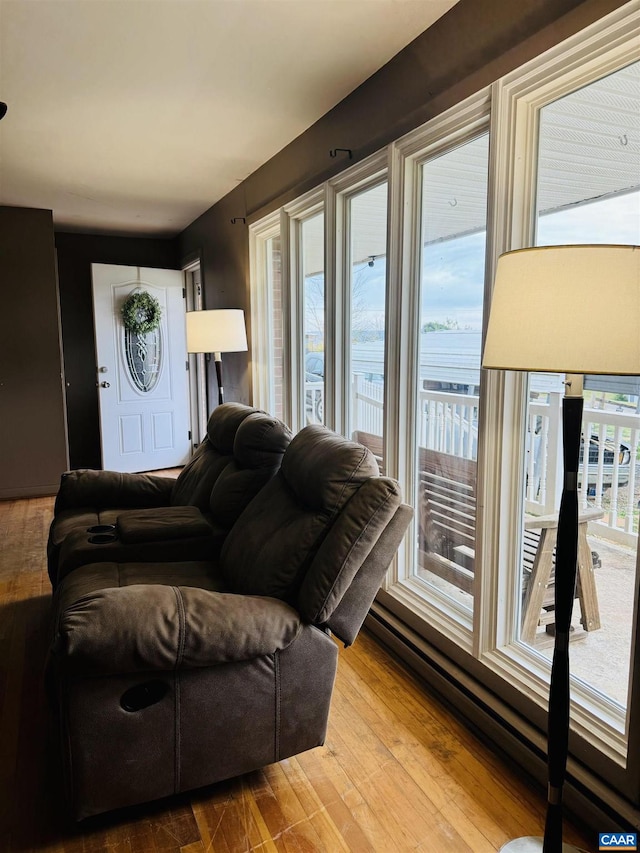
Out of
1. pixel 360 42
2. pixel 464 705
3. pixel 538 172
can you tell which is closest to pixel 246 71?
pixel 360 42

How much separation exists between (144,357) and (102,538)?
13.1ft

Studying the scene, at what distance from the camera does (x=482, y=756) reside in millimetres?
1938

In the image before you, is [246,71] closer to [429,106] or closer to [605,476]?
[429,106]

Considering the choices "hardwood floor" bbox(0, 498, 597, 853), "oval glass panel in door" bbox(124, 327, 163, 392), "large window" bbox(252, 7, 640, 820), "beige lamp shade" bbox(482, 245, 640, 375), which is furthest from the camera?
"oval glass panel in door" bbox(124, 327, 163, 392)

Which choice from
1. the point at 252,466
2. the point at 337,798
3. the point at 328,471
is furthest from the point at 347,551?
the point at 252,466

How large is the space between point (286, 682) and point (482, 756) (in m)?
0.72

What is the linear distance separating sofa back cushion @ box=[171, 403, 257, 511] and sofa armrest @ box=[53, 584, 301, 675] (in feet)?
4.20

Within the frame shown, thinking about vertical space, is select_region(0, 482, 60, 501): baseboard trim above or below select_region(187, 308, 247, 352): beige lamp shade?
below

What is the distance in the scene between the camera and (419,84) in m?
2.41

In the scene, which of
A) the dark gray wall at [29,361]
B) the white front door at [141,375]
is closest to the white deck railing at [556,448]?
the dark gray wall at [29,361]

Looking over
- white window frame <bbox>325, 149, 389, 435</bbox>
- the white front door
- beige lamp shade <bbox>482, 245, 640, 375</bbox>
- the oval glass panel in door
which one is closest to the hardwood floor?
beige lamp shade <bbox>482, 245, 640, 375</bbox>

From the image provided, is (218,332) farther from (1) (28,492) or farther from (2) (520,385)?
(2) (520,385)

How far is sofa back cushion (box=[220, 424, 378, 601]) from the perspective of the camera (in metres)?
1.88

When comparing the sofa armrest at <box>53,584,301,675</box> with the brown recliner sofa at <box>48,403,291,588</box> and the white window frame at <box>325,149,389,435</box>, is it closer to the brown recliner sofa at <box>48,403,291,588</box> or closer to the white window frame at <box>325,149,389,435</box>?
the brown recliner sofa at <box>48,403,291,588</box>
